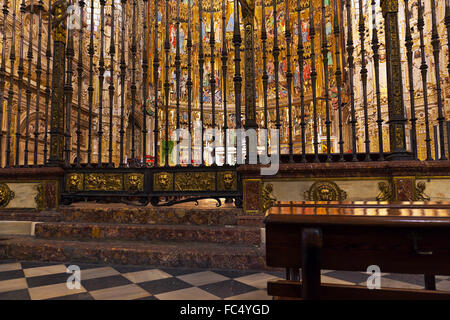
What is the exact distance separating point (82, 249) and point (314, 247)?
2578mm

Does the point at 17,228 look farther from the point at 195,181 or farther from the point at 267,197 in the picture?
the point at 267,197

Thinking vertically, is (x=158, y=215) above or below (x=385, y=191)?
below

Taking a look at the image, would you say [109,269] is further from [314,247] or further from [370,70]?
[370,70]

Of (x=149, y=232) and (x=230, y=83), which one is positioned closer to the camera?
(x=149, y=232)

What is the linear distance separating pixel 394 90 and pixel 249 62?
1.73 meters

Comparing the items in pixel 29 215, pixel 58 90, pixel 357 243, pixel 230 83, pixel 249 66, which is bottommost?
pixel 29 215

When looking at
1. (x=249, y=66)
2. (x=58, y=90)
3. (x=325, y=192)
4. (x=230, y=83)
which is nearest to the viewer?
(x=325, y=192)

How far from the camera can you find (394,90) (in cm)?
317

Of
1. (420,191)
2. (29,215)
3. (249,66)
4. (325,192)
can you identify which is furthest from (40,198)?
(420,191)

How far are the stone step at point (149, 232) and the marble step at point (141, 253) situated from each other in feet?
0.26

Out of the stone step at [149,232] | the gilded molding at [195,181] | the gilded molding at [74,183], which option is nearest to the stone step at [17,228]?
the stone step at [149,232]

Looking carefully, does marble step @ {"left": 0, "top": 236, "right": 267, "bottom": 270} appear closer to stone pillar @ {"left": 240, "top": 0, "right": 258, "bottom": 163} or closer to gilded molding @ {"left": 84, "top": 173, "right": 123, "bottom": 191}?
gilded molding @ {"left": 84, "top": 173, "right": 123, "bottom": 191}

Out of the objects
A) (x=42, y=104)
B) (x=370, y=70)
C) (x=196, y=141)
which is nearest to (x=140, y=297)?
(x=42, y=104)

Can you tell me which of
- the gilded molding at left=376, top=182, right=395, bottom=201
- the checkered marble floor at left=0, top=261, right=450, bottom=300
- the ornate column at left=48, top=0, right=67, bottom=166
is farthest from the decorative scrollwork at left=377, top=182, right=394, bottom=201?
the ornate column at left=48, top=0, right=67, bottom=166
